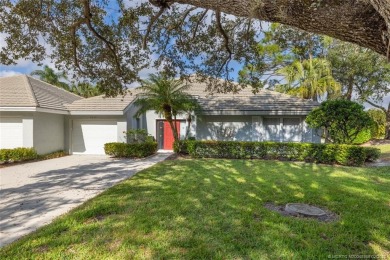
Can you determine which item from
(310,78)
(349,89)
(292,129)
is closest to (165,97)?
(292,129)

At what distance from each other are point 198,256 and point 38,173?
30.6ft

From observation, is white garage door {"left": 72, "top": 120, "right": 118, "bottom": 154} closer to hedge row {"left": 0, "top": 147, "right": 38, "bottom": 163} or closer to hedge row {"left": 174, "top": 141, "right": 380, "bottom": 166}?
hedge row {"left": 0, "top": 147, "right": 38, "bottom": 163}

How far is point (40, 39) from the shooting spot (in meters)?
8.01

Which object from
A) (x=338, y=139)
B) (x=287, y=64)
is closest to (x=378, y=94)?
(x=287, y=64)

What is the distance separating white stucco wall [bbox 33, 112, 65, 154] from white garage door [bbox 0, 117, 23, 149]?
0.88 meters

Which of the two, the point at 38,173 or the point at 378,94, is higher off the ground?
the point at 378,94

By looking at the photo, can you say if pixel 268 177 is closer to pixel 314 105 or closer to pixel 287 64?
pixel 314 105

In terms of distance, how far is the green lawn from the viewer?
3766 mm

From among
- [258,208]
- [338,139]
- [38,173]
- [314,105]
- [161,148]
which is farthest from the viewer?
[161,148]

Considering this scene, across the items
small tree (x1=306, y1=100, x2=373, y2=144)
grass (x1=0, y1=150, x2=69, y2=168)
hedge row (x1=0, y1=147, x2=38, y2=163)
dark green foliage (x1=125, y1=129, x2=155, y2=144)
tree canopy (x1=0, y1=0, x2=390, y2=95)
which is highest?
tree canopy (x1=0, y1=0, x2=390, y2=95)

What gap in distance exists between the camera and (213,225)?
4668mm

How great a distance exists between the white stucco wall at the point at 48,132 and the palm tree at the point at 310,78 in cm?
1960

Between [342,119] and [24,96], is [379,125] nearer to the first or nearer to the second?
[342,119]

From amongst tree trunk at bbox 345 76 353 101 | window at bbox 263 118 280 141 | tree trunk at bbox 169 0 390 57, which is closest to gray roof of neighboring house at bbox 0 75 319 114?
window at bbox 263 118 280 141
